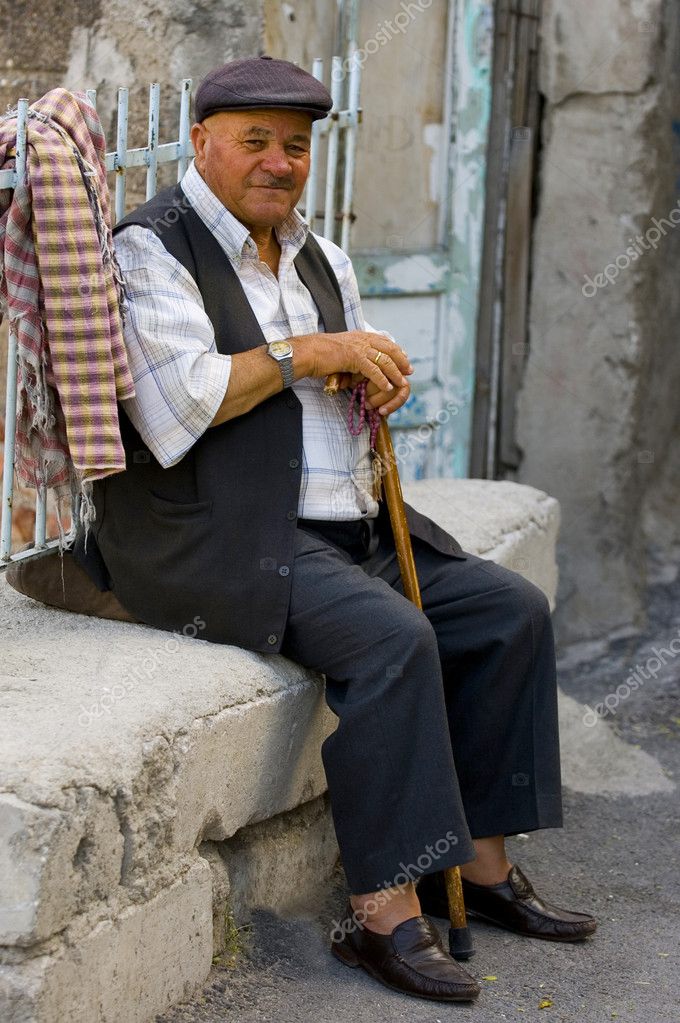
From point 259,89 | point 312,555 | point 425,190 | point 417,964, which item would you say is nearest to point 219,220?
point 259,89

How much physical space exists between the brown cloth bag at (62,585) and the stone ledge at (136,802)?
32 mm

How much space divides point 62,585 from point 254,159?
3.20 feet

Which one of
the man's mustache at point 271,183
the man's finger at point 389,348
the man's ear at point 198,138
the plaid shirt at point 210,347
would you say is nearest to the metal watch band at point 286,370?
the plaid shirt at point 210,347

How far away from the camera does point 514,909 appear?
2938 mm

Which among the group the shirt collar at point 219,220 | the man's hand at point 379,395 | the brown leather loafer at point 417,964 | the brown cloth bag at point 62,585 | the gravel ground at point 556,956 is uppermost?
the shirt collar at point 219,220

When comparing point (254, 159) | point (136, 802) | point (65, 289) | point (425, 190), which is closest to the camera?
point (136, 802)

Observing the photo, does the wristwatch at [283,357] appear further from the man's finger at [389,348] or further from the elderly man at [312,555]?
the man's finger at [389,348]

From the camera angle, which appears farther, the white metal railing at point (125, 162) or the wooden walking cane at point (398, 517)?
the wooden walking cane at point (398, 517)

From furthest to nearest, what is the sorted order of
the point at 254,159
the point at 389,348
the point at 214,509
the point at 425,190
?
the point at 425,190 < the point at 389,348 < the point at 254,159 < the point at 214,509

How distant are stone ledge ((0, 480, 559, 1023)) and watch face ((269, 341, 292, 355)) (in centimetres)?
60

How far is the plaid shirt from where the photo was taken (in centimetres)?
261

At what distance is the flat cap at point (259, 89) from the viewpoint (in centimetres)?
271

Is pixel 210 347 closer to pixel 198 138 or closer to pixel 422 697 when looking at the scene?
pixel 198 138

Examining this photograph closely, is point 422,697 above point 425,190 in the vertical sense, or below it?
below
